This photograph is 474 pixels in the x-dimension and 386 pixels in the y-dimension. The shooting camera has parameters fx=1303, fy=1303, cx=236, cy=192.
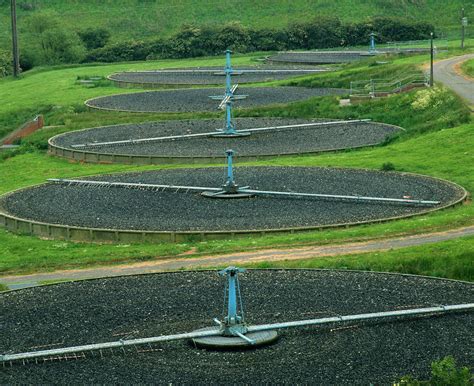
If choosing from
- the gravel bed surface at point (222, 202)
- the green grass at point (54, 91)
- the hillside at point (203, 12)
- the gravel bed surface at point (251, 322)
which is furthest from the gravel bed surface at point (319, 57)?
the gravel bed surface at point (251, 322)

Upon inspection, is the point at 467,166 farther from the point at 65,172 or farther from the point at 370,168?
the point at 65,172

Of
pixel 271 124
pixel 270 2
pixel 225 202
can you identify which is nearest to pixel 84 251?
pixel 225 202

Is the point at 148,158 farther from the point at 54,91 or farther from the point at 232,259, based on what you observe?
the point at 54,91

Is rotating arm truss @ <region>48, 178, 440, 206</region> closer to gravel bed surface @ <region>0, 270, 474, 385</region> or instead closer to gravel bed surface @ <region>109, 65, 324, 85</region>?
gravel bed surface @ <region>0, 270, 474, 385</region>

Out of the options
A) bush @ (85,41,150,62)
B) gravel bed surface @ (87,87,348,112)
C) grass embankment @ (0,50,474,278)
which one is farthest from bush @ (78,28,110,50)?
gravel bed surface @ (87,87,348,112)

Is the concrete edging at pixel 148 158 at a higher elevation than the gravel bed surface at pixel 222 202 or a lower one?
lower

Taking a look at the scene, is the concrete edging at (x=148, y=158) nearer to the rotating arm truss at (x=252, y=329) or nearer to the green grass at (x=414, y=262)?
the green grass at (x=414, y=262)

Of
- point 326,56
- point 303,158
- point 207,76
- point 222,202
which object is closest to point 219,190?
point 222,202
